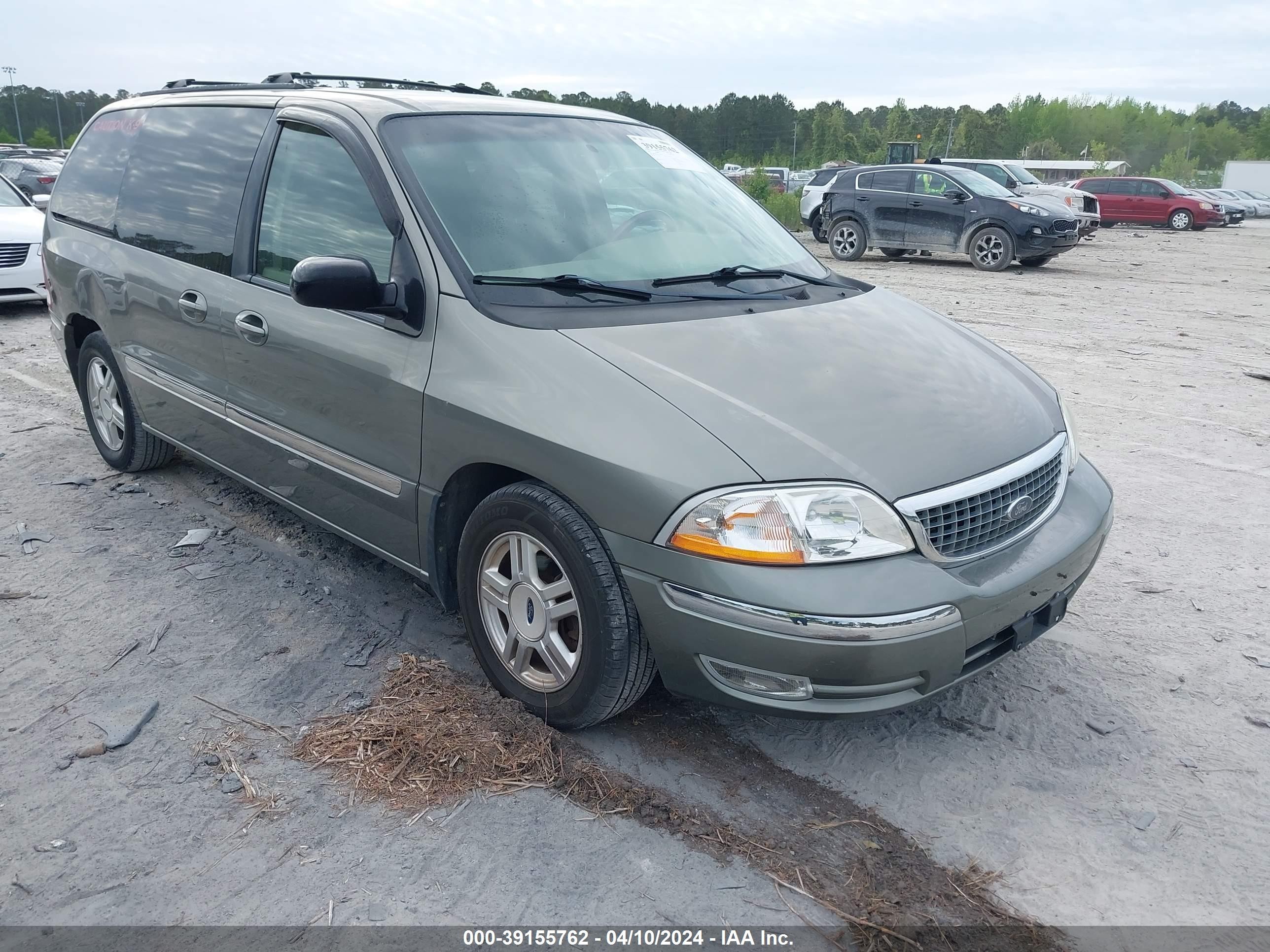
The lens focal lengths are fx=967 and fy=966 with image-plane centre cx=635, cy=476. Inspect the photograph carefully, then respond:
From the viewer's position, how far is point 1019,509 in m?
2.79

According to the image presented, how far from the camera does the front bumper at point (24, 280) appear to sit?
10.3m

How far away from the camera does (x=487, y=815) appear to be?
263cm

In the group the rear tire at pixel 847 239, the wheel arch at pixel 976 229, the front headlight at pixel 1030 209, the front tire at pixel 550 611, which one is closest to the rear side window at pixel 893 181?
the rear tire at pixel 847 239

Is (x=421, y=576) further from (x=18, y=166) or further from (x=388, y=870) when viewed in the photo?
(x=18, y=166)

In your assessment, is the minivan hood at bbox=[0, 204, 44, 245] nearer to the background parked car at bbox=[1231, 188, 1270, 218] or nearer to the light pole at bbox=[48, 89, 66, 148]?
the background parked car at bbox=[1231, 188, 1270, 218]

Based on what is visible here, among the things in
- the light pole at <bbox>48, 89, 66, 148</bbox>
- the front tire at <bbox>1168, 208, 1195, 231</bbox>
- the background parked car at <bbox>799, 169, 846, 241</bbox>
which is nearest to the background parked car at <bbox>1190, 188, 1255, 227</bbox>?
the front tire at <bbox>1168, 208, 1195, 231</bbox>

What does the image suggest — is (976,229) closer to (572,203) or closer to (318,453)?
(572,203)

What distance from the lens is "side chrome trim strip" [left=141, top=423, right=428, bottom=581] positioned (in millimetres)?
3307

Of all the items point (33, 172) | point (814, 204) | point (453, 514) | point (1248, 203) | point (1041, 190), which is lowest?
point (453, 514)

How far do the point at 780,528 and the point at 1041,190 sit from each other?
72.1ft

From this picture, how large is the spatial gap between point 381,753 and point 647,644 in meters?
0.88

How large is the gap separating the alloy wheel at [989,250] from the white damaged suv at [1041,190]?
513 centimetres

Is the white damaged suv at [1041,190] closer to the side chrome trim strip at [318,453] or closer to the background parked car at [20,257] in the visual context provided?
the background parked car at [20,257]

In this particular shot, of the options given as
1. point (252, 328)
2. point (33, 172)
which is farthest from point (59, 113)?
point (252, 328)
